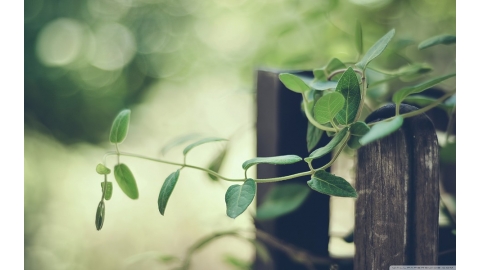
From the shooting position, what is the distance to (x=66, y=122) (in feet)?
4.66

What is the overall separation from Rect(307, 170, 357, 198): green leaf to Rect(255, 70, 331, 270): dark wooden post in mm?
145

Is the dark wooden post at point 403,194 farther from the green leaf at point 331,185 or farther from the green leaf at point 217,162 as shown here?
the green leaf at point 217,162

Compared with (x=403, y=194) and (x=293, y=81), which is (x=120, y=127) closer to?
(x=293, y=81)

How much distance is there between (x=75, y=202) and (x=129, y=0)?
0.72m

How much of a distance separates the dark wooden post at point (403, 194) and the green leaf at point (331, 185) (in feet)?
0.25

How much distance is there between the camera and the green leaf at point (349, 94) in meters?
0.30

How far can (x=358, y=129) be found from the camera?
1.06 feet

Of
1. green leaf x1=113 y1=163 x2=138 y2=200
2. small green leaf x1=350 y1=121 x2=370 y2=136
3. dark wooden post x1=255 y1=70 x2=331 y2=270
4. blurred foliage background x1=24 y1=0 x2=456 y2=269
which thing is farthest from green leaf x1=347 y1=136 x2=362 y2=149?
blurred foliage background x1=24 y1=0 x2=456 y2=269

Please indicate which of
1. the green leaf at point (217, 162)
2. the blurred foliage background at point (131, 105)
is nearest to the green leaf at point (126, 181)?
the green leaf at point (217, 162)

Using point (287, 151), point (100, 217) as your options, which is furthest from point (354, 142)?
point (100, 217)

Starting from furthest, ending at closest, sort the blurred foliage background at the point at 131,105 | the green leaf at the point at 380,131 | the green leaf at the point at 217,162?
the blurred foliage background at the point at 131,105, the green leaf at the point at 217,162, the green leaf at the point at 380,131

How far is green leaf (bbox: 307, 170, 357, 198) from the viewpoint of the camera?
0.31m

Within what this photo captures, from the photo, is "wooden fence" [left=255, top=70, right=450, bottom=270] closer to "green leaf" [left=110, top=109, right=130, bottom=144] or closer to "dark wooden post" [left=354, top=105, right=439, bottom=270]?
"dark wooden post" [left=354, top=105, right=439, bottom=270]
